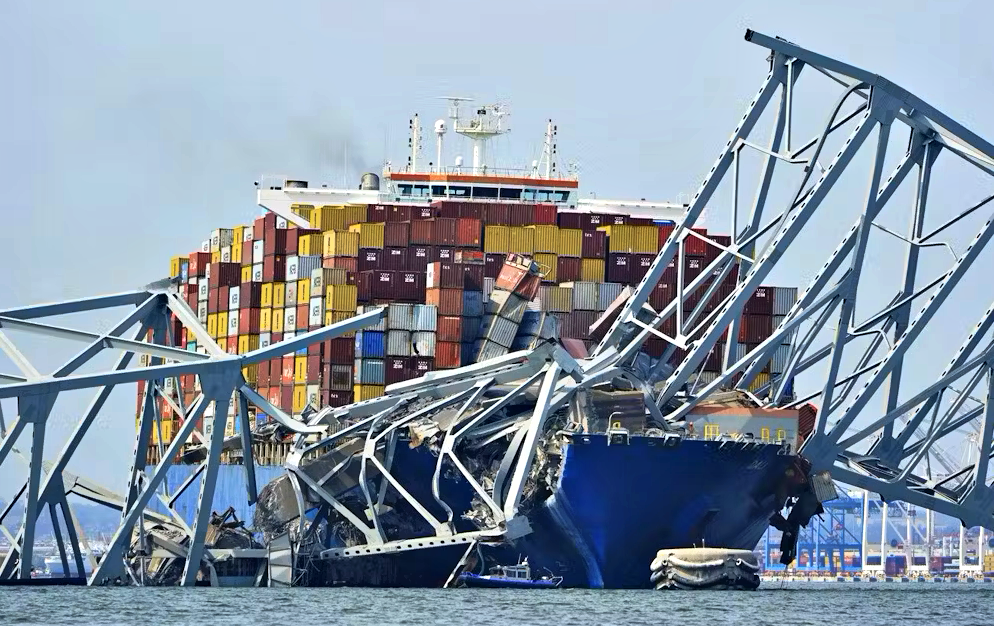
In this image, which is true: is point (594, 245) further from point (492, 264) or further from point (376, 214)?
point (376, 214)

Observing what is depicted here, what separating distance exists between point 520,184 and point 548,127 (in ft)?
20.1

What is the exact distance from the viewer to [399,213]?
83562mm

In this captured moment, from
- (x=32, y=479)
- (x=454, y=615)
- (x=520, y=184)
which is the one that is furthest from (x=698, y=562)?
(x=520, y=184)

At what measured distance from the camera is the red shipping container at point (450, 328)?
73.9 meters

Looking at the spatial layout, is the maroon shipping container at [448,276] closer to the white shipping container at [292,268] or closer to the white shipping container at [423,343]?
the white shipping container at [423,343]

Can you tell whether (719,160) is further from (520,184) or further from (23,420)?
(520,184)

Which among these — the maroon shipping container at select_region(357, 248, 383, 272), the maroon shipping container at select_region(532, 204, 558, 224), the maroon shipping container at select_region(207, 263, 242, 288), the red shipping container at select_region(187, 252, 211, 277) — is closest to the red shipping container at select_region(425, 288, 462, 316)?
the maroon shipping container at select_region(357, 248, 383, 272)

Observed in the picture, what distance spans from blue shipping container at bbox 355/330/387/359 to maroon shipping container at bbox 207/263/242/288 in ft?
44.6

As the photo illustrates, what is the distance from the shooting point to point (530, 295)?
7219 centimetres

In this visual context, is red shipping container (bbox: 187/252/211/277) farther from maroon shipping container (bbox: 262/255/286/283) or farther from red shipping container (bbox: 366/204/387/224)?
red shipping container (bbox: 366/204/387/224)

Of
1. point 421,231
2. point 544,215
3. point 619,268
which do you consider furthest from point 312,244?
point 619,268

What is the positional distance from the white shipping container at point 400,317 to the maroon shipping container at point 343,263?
478 centimetres

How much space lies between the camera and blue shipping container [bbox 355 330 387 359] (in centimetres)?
7538

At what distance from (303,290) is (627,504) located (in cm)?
2464
